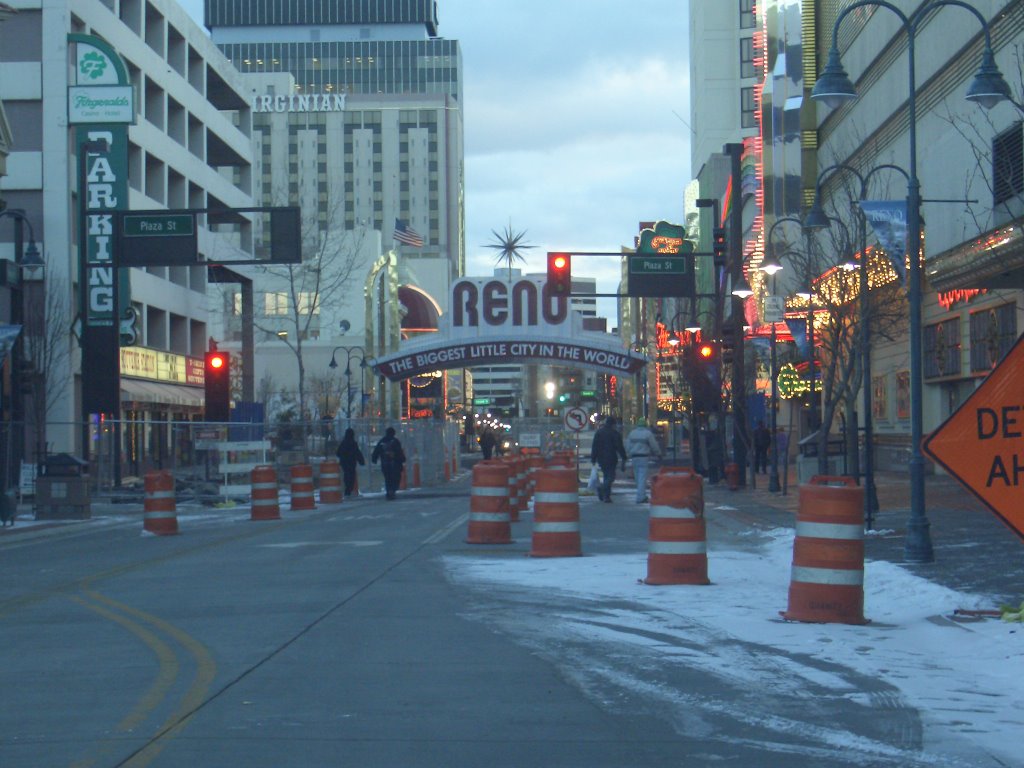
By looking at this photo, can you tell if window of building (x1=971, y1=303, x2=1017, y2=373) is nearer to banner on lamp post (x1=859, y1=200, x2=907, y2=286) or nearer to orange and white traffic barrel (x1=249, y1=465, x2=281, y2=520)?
banner on lamp post (x1=859, y1=200, x2=907, y2=286)

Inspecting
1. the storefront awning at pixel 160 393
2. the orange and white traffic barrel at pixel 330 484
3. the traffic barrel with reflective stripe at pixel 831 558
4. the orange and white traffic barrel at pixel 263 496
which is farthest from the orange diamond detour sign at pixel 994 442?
the storefront awning at pixel 160 393

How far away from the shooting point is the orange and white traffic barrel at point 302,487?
3117cm

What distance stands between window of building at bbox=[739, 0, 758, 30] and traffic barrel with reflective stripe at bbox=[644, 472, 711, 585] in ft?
264

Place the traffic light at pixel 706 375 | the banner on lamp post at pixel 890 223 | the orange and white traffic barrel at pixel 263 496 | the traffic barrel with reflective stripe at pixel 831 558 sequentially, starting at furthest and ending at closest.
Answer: the traffic light at pixel 706 375 < the orange and white traffic barrel at pixel 263 496 < the banner on lamp post at pixel 890 223 < the traffic barrel with reflective stripe at pixel 831 558

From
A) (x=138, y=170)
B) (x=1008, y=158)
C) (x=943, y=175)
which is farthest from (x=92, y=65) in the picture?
(x=1008, y=158)

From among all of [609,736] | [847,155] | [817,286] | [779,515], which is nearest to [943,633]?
[609,736]

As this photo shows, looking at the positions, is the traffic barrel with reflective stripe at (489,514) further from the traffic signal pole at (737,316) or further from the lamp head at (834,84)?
the traffic signal pole at (737,316)

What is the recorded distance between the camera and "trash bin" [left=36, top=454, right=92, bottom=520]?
2792 centimetres

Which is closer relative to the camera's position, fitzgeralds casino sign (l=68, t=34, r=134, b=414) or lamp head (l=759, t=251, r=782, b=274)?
lamp head (l=759, t=251, r=782, b=274)

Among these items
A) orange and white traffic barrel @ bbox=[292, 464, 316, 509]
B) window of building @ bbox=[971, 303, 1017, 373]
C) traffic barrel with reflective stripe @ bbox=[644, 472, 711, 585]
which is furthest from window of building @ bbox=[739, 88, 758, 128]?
traffic barrel with reflective stripe @ bbox=[644, 472, 711, 585]

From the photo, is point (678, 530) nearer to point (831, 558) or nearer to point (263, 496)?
point (831, 558)

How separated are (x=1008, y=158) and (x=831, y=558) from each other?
17.3 meters

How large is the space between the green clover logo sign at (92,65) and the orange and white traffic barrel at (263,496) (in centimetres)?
2543

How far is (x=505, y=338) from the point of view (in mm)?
51500
